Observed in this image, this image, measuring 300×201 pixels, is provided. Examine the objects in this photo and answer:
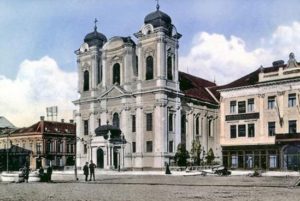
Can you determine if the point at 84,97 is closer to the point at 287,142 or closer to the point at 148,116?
the point at 148,116

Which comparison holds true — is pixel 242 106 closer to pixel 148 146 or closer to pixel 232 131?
pixel 232 131

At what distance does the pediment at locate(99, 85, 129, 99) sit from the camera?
58.3 m

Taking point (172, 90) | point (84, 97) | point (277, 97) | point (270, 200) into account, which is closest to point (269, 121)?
point (277, 97)

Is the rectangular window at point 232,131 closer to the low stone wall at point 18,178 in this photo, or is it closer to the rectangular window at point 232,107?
the rectangular window at point 232,107

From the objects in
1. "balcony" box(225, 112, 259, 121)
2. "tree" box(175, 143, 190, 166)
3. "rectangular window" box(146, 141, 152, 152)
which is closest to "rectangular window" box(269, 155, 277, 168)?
"balcony" box(225, 112, 259, 121)

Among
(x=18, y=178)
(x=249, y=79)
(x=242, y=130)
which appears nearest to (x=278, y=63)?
(x=249, y=79)

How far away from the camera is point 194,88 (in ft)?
206

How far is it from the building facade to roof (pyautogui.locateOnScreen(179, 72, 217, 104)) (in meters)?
10.1

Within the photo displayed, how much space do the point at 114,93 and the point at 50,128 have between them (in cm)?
2410

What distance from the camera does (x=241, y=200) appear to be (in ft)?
51.4

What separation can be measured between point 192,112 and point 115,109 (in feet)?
31.4

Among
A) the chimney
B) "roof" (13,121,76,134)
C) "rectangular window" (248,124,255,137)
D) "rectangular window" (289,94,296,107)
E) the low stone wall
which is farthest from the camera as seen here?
"roof" (13,121,76,134)

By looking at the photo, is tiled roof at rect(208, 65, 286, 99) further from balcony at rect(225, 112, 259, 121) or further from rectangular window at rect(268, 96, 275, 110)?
balcony at rect(225, 112, 259, 121)

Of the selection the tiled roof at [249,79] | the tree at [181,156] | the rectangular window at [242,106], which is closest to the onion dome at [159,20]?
the tiled roof at [249,79]
